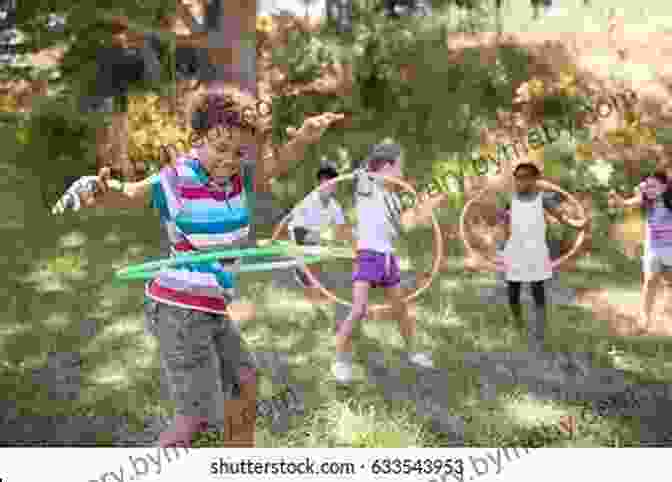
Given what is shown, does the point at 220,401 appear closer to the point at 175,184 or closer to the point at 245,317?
the point at 175,184

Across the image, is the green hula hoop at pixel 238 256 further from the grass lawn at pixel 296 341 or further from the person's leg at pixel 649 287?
the person's leg at pixel 649 287

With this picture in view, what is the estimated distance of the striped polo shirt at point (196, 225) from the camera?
3004 millimetres

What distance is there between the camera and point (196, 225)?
3.07 m

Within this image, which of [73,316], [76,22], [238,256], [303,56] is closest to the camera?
[238,256]

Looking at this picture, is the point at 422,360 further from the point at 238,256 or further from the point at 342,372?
the point at 238,256

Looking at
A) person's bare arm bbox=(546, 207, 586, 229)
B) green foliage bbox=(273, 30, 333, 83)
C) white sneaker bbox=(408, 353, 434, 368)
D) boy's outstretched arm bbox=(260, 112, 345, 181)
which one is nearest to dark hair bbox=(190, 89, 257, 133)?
boy's outstretched arm bbox=(260, 112, 345, 181)

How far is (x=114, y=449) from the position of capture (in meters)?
3.75

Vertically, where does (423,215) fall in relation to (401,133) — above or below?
below

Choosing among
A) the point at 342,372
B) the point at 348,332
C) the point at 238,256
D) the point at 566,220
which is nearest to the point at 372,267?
the point at 348,332

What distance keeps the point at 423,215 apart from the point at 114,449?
3310 mm

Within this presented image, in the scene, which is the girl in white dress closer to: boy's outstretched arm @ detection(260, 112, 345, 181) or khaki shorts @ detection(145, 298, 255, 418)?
boy's outstretched arm @ detection(260, 112, 345, 181)

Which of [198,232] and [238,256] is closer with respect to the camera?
[198,232]

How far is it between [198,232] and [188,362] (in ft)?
1.65

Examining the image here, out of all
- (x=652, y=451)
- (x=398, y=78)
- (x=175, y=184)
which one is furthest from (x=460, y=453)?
(x=398, y=78)
